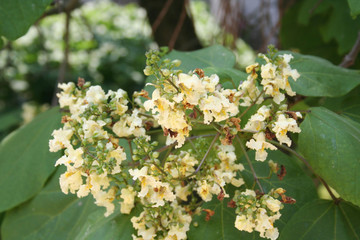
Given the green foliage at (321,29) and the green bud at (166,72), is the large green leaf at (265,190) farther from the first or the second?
the green foliage at (321,29)

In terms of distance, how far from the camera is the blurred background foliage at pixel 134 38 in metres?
1.58

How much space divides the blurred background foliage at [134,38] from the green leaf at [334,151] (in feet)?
2.16

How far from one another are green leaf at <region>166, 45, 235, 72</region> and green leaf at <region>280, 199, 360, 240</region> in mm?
437

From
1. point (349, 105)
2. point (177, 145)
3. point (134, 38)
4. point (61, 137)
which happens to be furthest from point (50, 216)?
point (134, 38)

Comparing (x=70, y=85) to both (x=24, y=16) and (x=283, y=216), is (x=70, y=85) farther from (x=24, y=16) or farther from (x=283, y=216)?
(x=283, y=216)

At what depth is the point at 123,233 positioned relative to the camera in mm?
867

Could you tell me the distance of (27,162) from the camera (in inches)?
47.8

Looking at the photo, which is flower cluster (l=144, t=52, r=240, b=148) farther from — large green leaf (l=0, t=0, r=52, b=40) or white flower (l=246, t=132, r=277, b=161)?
large green leaf (l=0, t=0, r=52, b=40)

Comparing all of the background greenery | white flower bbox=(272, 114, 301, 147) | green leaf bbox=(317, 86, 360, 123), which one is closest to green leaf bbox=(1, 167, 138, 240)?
the background greenery

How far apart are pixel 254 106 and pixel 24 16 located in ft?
1.92

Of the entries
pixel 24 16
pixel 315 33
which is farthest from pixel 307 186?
pixel 315 33

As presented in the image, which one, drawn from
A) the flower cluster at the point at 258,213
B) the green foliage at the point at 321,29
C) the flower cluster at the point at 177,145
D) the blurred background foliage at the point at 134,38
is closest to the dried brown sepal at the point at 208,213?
the flower cluster at the point at 177,145

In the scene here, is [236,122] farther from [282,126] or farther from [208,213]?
[208,213]

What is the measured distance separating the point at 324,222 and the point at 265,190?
0.45ft
